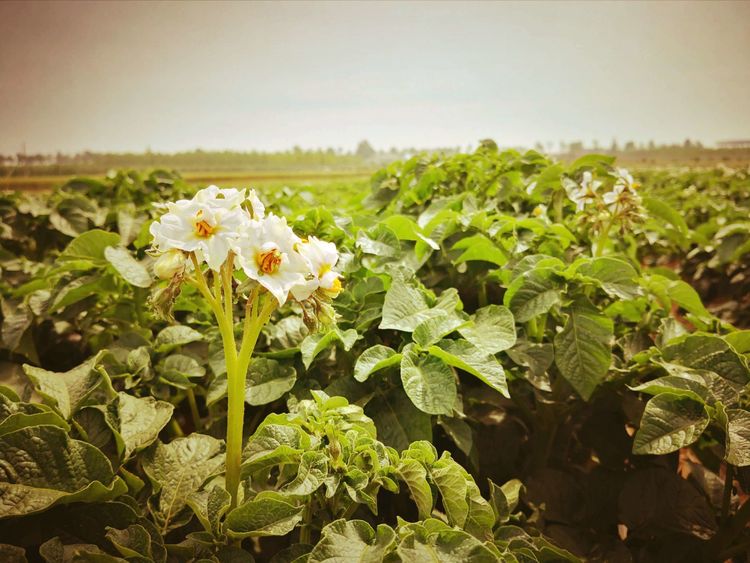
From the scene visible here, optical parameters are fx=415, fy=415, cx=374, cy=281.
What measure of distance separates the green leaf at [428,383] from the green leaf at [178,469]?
603 millimetres

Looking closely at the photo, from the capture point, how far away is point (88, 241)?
186 cm

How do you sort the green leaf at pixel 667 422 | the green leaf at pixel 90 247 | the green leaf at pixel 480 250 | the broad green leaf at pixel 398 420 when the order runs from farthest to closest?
the green leaf at pixel 90 247 → the green leaf at pixel 480 250 → the broad green leaf at pixel 398 420 → the green leaf at pixel 667 422

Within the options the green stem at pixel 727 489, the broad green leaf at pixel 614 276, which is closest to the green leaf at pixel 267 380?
the broad green leaf at pixel 614 276

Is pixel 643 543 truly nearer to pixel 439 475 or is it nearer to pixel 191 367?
pixel 439 475

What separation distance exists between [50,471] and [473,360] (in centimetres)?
109

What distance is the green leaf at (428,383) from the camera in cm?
116

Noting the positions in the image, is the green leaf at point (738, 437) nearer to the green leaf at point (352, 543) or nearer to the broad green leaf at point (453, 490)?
the broad green leaf at point (453, 490)

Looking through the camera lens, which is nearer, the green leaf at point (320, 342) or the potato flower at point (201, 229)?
the potato flower at point (201, 229)

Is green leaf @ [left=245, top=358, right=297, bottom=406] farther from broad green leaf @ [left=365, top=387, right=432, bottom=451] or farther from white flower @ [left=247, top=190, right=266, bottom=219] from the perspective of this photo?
white flower @ [left=247, top=190, right=266, bottom=219]

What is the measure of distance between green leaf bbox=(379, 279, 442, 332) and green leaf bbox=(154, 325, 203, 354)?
735 millimetres

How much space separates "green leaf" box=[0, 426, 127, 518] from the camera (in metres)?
0.87

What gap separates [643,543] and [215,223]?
1.93m

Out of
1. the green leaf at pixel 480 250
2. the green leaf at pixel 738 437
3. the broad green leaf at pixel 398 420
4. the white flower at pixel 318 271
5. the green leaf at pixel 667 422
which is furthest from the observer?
the green leaf at pixel 480 250

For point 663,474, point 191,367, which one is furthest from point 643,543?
point 191,367
